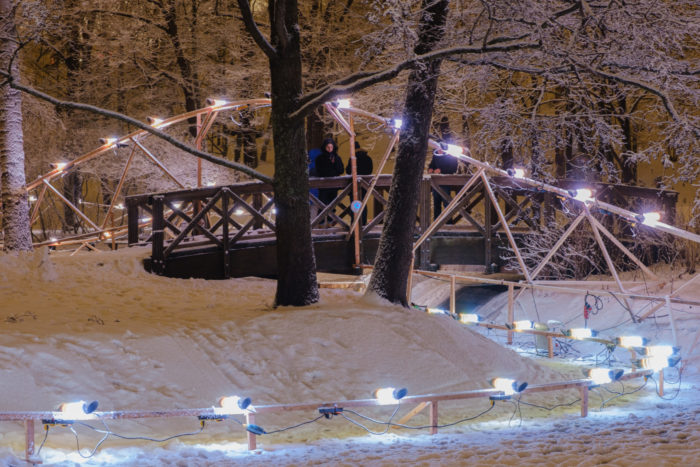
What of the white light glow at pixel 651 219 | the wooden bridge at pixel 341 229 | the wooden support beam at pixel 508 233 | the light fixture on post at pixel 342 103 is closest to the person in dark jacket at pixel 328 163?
the wooden bridge at pixel 341 229

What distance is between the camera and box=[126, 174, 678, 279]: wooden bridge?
12.5m

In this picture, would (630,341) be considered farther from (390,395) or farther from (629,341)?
(390,395)

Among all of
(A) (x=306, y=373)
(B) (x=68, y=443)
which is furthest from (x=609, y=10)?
(B) (x=68, y=443)

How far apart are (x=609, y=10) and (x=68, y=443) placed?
660 centimetres

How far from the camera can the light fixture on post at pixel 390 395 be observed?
20.7 feet

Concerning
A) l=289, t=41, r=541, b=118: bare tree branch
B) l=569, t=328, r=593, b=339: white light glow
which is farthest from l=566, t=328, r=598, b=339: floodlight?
l=289, t=41, r=541, b=118: bare tree branch

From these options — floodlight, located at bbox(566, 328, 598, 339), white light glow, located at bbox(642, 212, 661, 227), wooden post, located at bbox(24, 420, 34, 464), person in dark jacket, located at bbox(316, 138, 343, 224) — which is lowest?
wooden post, located at bbox(24, 420, 34, 464)

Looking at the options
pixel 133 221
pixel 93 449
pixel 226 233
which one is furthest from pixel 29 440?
pixel 133 221

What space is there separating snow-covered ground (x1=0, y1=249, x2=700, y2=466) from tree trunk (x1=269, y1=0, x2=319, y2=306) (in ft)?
1.56

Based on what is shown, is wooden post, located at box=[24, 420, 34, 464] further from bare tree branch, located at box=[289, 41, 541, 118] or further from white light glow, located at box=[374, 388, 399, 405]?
bare tree branch, located at box=[289, 41, 541, 118]

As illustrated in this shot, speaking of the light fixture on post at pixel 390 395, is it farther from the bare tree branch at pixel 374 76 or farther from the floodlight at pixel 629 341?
the floodlight at pixel 629 341

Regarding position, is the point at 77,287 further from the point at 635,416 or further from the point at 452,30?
the point at 635,416

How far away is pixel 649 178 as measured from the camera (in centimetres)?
2828

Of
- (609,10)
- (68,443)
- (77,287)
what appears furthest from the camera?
(77,287)
